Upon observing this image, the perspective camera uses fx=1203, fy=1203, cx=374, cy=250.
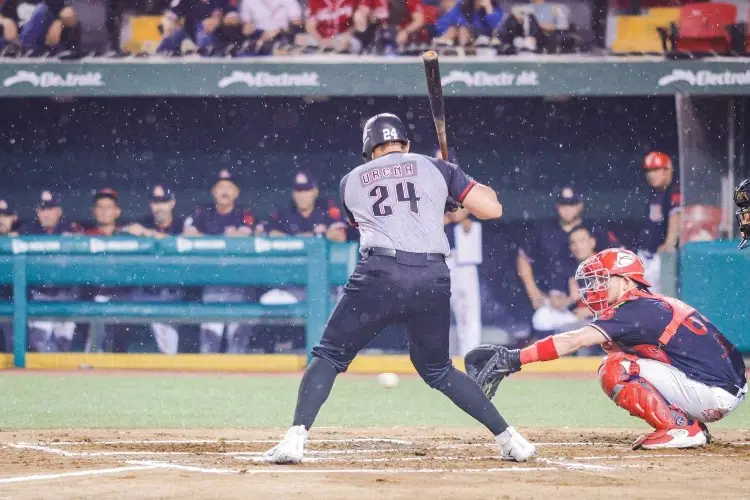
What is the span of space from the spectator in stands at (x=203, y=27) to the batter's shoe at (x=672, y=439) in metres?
8.12

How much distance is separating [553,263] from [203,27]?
14.9 ft

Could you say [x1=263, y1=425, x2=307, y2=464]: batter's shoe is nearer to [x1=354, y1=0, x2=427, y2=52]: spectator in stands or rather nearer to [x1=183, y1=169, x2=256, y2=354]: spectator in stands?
[x1=183, y1=169, x2=256, y2=354]: spectator in stands

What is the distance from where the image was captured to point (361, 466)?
16.9 ft

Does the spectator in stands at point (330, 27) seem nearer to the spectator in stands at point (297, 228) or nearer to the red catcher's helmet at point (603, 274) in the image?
the spectator in stands at point (297, 228)

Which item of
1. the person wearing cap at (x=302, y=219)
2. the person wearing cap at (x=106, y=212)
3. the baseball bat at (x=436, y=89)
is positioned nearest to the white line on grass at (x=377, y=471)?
the baseball bat at (x=436, y=89)

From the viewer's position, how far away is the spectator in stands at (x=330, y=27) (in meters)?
12.8

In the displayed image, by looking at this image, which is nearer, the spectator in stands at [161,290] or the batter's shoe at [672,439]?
the batter's shoe at [672,439]

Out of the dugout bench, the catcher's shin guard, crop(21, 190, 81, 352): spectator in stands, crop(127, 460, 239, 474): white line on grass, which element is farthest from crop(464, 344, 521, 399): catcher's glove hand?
crop(21, 190, 81, 352): spectator in stands

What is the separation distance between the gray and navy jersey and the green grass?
89.0 inches

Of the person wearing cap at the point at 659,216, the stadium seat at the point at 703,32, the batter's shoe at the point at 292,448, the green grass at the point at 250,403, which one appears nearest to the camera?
the batter's shoe at the point at 292,448

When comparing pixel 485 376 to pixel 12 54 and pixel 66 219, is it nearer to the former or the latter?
pixel 12 54

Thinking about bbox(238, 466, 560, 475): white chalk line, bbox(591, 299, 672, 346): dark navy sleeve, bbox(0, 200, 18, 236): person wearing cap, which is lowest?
bbox(238, 466, 560, 475): white chalk line

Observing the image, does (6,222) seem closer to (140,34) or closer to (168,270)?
(168,270)

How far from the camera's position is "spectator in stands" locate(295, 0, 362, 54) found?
42.0 feet
